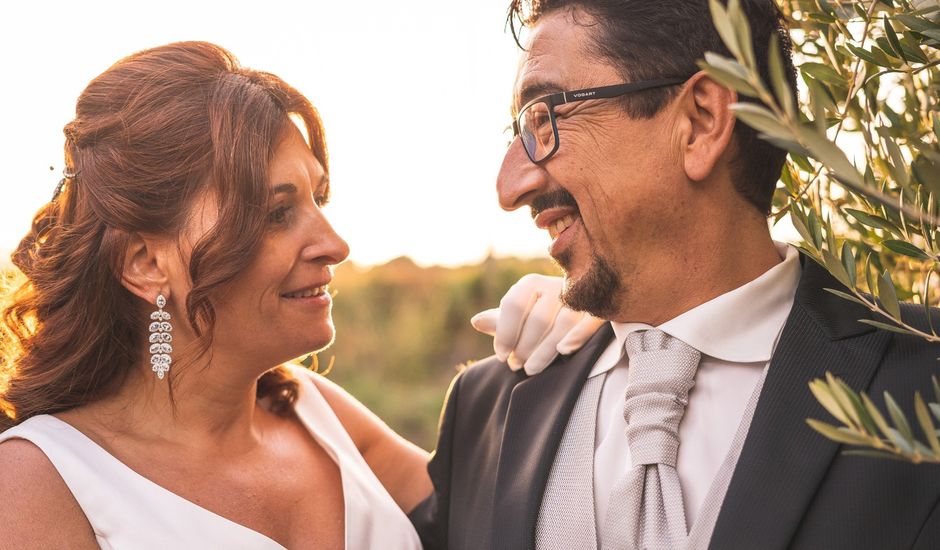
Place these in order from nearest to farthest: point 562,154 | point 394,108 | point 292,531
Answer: point 562,154, point 292,531, point 394,108

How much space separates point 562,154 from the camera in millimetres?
2367

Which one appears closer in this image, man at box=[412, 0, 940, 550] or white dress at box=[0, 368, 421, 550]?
man at box=[412, 0, 940, 550]

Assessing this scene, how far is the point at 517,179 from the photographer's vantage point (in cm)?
245

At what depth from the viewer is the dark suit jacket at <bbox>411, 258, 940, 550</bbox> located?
71.6 inches

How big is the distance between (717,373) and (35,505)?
1715 millimetres

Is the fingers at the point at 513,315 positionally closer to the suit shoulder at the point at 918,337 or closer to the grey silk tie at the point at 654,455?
the grey silk tie at the point at 654,455

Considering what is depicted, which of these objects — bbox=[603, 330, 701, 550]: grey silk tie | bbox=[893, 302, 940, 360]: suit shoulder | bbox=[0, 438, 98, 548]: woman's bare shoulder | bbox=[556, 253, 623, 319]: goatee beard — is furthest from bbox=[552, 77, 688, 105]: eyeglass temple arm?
bbox=[0, 438, 98, 548]: woman's bare shoulder

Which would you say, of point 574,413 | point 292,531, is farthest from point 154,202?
point 574,413

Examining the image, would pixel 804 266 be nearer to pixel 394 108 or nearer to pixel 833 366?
pixel 833 366

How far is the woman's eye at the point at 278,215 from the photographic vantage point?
8.22ft

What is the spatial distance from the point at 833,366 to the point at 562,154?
2.85ft

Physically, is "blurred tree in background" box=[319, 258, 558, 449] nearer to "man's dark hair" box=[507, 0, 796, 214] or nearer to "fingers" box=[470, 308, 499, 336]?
"fingers" box=[470, 308, 499, 336]

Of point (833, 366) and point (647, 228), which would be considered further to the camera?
point (647, 228)

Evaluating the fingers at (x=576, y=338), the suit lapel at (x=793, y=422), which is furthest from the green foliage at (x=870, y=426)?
the fingers at (x=576, y=338)
